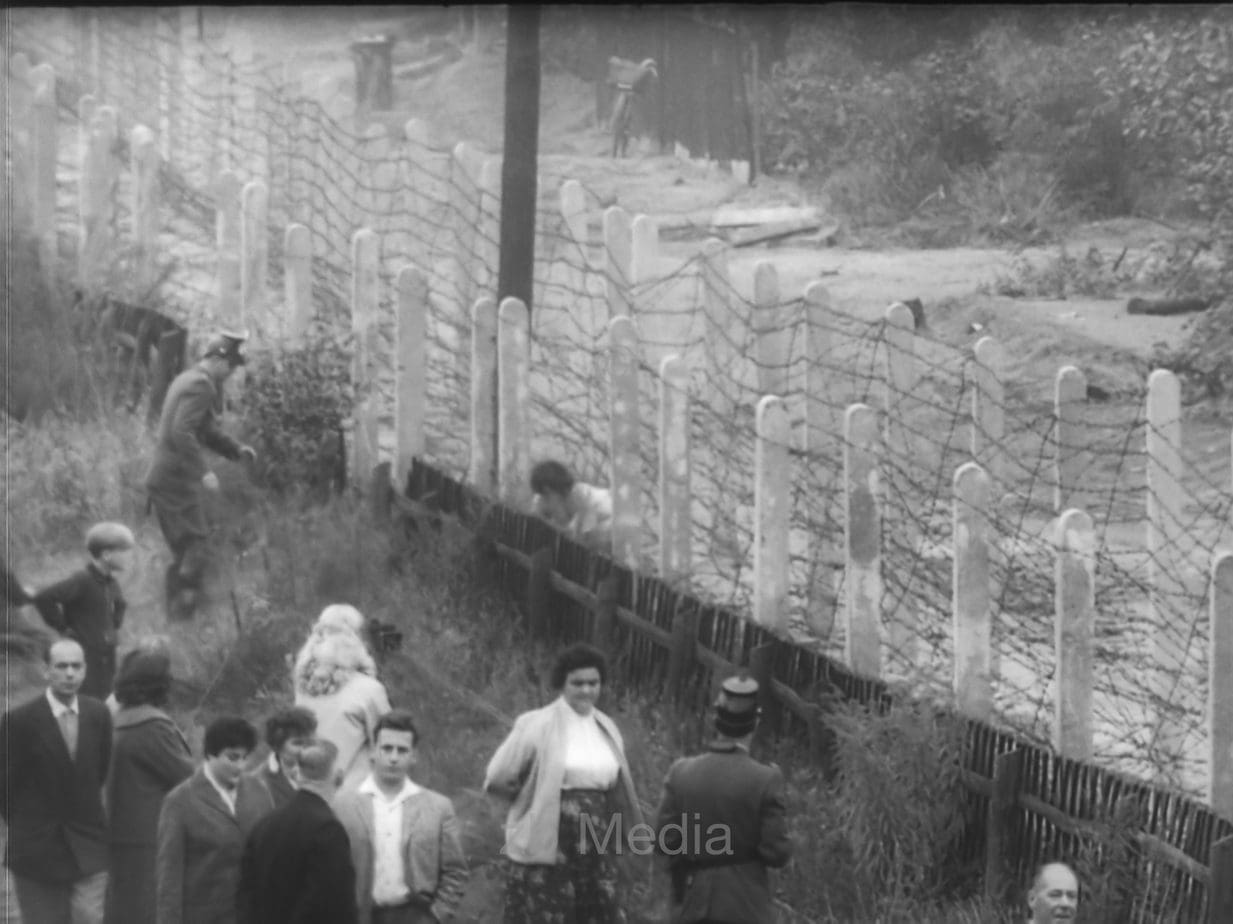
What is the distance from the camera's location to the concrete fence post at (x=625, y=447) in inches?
358

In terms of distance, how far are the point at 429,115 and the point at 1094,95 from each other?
2.21 metres

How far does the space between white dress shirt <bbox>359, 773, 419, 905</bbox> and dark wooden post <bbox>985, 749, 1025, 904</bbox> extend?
183cm

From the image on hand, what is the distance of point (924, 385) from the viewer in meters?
9.04

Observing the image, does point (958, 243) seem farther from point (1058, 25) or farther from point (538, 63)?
point (538, 63)

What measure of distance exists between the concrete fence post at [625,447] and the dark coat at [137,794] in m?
1.65

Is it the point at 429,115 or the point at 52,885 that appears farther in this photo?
the point at 429,115

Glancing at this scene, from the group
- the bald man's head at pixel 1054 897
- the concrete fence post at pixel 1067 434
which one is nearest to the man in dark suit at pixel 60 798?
the bald man's head at pixel 1054 897

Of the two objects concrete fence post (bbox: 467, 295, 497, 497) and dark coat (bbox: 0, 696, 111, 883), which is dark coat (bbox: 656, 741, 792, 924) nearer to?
dark coat (bbox: 0, 696, 111, 883)

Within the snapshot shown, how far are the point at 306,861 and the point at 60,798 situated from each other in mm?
1586

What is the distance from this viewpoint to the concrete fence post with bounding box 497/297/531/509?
926 centimetres

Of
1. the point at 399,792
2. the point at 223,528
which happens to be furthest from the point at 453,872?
the point at 223,528

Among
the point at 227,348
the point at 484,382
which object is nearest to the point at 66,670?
the point at 227,348

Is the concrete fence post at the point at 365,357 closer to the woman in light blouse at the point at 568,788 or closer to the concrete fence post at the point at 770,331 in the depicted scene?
the concrete fence post at the point at 770,331

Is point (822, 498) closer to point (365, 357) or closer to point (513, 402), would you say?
point (513, 402)
